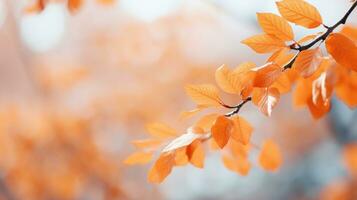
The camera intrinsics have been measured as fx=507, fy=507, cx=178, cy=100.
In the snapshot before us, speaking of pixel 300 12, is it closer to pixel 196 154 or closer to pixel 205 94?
pixel 205 94

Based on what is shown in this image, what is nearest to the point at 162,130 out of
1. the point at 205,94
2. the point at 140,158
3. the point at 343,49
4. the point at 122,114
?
the point at 140,158

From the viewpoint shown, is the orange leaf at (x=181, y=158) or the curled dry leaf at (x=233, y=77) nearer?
the curled dry leaf at (x=233, y=77)

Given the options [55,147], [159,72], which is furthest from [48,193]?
[159,72]

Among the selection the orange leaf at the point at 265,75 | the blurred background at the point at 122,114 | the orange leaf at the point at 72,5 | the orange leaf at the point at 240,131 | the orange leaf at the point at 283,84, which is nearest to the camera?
the orange leaf at the point at 265,75

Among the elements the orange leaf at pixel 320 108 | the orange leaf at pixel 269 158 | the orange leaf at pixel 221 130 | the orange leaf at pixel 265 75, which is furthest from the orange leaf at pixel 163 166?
the orange leaf at pixel 269 158

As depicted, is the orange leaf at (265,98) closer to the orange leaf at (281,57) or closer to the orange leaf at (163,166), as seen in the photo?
the orange leaf at (281,57)

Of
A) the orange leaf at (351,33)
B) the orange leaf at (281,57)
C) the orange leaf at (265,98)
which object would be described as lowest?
the orange leaf at (265,98)

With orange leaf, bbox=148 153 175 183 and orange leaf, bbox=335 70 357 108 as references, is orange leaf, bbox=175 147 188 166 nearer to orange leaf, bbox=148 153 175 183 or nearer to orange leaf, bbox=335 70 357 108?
orange leaf, bbox=148 153 175 183

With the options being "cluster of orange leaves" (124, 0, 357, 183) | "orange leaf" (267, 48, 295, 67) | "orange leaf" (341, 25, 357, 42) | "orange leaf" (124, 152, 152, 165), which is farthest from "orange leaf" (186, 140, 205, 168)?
"orange leaf" (341, 25, 357, 42)
